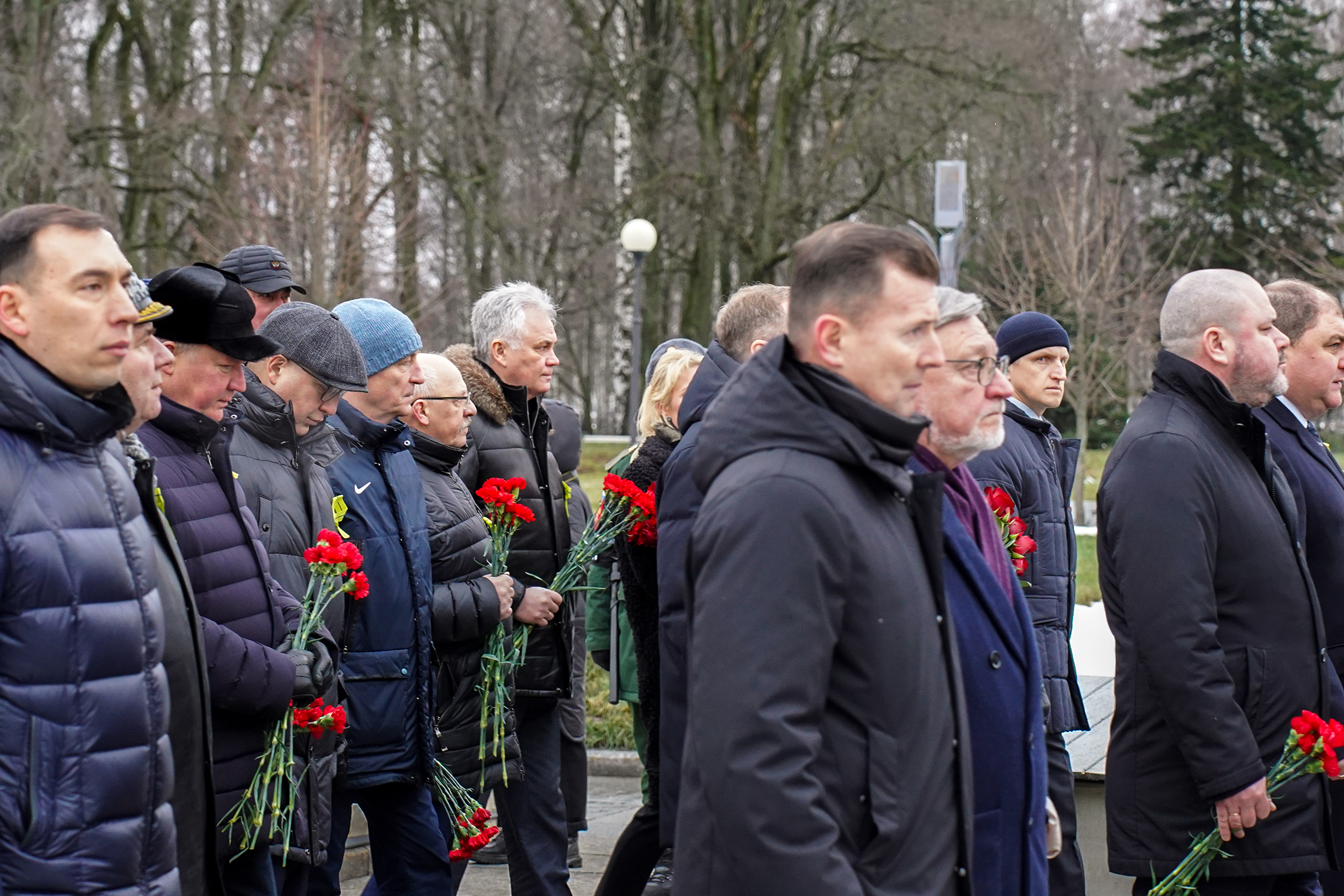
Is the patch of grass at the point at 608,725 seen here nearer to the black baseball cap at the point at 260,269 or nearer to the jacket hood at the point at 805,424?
the black baseball cap at the point at 260,269

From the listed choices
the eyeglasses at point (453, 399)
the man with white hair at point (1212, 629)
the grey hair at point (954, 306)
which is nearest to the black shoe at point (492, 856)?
the eyeglasses at point (453, 399)

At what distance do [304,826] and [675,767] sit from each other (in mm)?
1115

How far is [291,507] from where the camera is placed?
4.33m

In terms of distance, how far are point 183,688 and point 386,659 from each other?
142 cm

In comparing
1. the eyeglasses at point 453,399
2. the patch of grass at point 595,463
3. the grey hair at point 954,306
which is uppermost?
the grey hair at point 954,306

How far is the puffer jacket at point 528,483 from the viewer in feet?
18.7

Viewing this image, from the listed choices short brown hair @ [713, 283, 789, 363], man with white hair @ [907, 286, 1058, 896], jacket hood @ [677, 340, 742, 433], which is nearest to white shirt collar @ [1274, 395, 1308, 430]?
short brown hair @ [713, 283, 789, 363]

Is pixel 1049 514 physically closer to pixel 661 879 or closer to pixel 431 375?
pixel 661 879

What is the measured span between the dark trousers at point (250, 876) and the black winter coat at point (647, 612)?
159 centimetres

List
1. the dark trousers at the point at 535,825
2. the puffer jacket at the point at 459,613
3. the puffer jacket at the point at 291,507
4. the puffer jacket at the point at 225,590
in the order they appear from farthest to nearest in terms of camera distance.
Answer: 1. the dark trousers at the point at 535,825
2. the puffer jacket at the point at 459,613
3. the puffer jacket at the point at 291,507
4. the puffer jacket at the point at 225,590

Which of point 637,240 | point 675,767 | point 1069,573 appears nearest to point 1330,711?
point 1069,573

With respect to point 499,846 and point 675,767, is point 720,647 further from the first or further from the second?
point 499,846

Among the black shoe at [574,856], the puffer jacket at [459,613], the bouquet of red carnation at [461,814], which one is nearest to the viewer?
the bouquet of red carnation at [461,814]

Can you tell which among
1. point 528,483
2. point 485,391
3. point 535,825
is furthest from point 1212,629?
point 485,391
